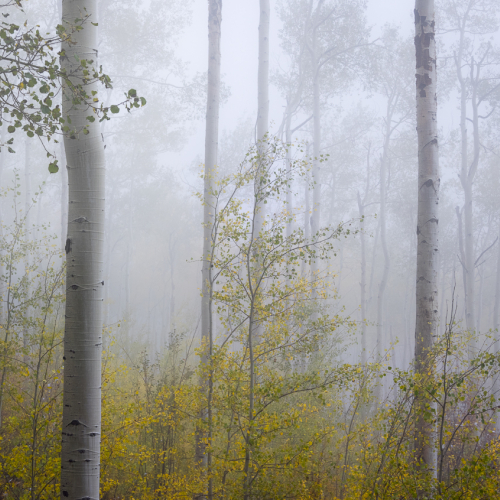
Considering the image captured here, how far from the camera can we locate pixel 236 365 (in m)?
3.55

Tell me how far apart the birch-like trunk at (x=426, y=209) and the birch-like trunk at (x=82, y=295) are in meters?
2.76

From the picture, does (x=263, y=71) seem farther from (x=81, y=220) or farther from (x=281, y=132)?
(x=81, y=220)

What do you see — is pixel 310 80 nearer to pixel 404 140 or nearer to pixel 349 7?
pixel 349 7

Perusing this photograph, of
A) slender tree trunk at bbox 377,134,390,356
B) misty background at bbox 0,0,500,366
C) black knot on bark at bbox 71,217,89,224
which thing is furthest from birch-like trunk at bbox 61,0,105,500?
slender tree trunk at bbox 377,134,390,356

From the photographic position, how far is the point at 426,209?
13.3 feet

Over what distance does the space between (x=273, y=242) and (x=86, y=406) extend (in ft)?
6.34

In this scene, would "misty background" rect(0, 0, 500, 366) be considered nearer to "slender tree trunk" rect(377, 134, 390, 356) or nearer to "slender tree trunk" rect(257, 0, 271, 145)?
"slender tree trunk" rect(377, 134, 390, 356)

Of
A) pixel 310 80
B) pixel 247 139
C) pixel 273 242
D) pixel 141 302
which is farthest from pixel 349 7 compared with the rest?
pixel 141 302

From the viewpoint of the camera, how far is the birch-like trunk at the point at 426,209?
3664 mm

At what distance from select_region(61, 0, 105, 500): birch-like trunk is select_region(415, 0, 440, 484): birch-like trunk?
2.76 m

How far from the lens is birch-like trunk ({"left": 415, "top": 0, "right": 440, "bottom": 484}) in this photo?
12.0 feet

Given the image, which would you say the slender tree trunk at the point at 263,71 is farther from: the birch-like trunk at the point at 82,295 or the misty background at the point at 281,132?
the birch-like trunk at the point at 82,295

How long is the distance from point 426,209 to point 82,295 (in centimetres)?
344

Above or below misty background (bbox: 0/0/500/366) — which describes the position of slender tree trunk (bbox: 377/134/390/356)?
below
